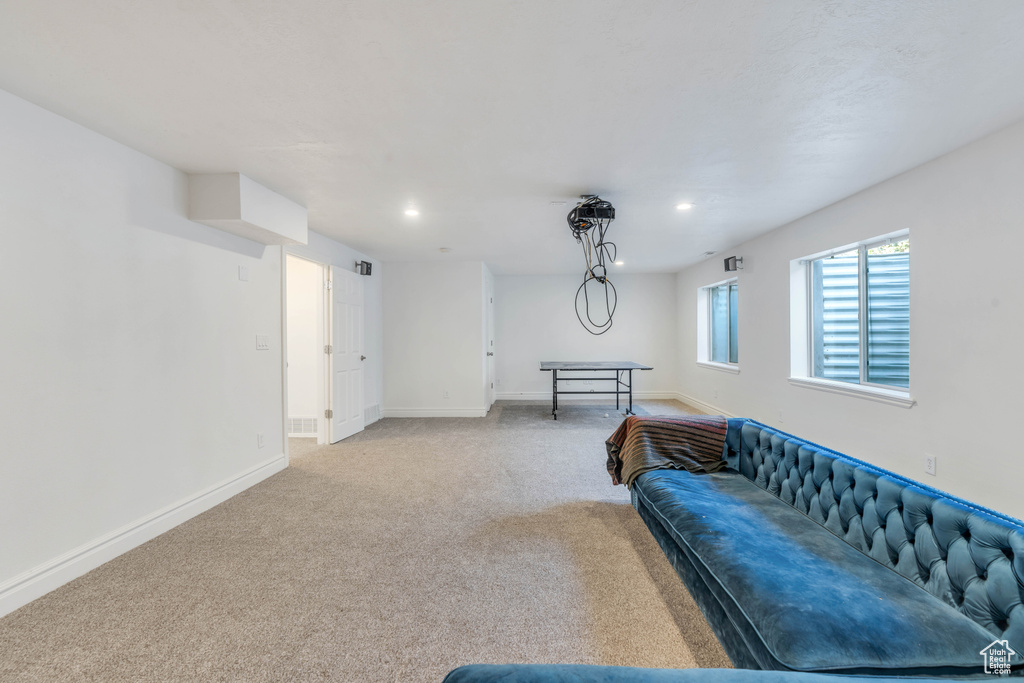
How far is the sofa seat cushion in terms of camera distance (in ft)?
3.45

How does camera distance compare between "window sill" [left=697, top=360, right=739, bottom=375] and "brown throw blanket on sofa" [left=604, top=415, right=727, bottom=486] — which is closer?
"brown throw blanket on sofa" [left=604, top=415, right=727, bottom=486]

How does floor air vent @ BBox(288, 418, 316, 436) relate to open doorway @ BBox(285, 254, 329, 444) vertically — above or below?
below

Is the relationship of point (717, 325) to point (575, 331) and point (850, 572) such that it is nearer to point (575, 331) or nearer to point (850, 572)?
point (575, 331)

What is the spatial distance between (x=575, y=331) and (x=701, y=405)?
2391 millimetres

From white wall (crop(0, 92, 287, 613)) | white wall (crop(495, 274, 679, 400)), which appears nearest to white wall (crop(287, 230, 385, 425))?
white wall (crop(0, 92, 287, 613))

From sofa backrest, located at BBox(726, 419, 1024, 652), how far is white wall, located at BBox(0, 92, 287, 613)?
11.3 feet

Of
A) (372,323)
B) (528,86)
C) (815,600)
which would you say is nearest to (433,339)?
(372,323)

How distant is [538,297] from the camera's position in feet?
24.8

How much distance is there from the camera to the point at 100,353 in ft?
7.14

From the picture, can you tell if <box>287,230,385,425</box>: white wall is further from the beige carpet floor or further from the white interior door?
the beige carpet floor

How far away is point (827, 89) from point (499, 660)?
105 inches

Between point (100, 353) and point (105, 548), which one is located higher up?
point (100, 353)

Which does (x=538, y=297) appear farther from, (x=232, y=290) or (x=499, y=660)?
(x=499, y=660)

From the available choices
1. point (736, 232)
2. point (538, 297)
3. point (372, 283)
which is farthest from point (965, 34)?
point (538, 297)
